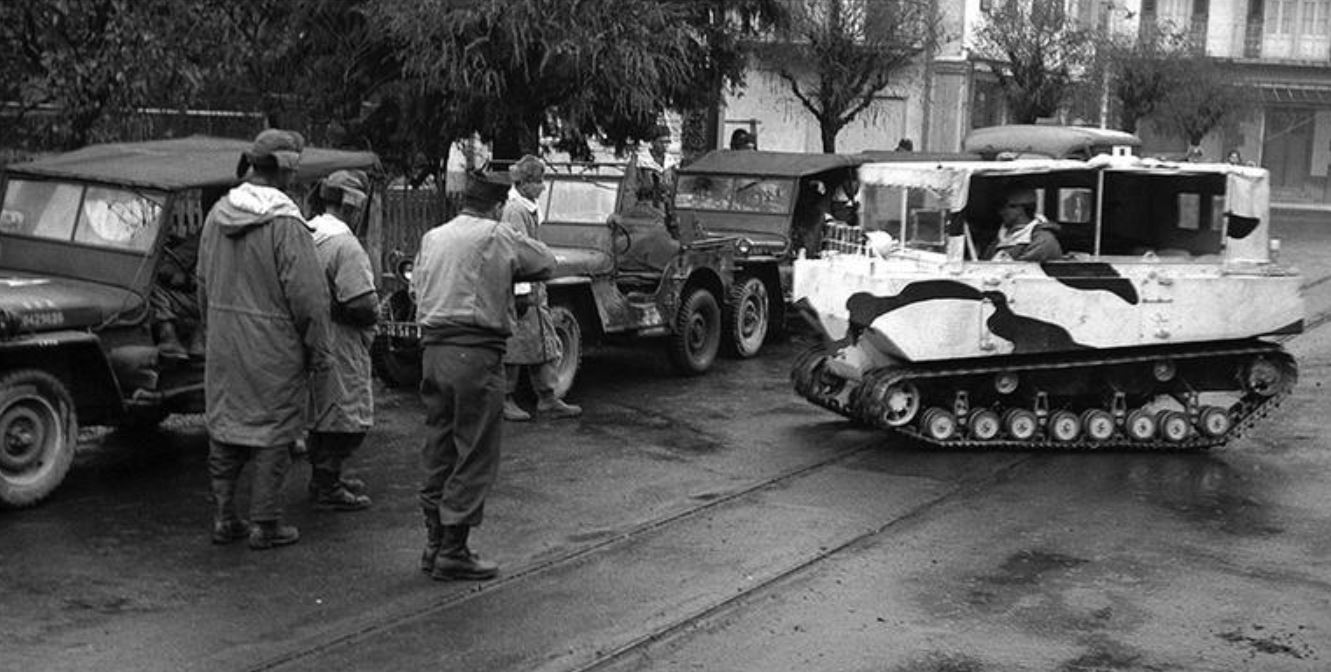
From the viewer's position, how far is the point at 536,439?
11.5 m

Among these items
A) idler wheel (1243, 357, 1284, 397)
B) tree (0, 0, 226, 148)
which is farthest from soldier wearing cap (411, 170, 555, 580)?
tree (0, 0, 226, 148)

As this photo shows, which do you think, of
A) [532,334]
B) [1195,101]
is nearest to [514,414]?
[532,334]

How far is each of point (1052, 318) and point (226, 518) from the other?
221 inches

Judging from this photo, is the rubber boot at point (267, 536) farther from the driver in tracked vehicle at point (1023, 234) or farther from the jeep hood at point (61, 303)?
the driver in tracked vehicle at point (1023, 234)

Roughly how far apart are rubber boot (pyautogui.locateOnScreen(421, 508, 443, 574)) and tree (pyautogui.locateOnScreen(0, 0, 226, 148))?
272 inches

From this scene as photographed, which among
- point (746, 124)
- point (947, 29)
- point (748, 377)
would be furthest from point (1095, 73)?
point (748, 377)

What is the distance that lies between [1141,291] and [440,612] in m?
6.00

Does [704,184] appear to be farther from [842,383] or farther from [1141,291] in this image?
[1141,291]

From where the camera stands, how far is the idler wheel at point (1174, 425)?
38.1ft

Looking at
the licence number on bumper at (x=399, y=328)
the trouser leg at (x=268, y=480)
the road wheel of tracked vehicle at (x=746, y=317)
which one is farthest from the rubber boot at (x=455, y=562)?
the road wheel of tracked vehicle at (x=746, y=317)

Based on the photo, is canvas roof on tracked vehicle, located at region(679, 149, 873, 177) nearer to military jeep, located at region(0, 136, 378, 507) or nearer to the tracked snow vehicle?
the tracked snow vehicle

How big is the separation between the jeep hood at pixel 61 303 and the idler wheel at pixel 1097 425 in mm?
6017

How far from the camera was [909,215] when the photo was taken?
12070mm

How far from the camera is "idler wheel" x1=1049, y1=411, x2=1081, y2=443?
11.6 m
